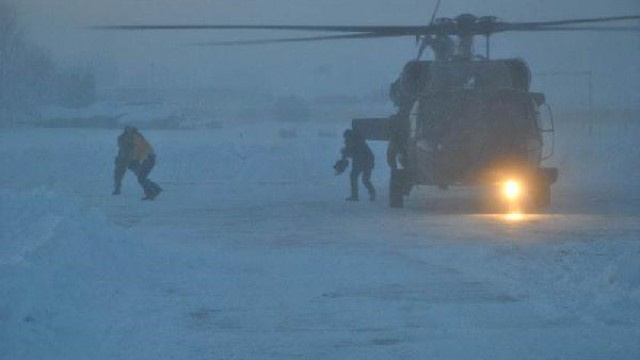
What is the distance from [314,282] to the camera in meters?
11.0

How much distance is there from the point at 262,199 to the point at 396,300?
43.9ft

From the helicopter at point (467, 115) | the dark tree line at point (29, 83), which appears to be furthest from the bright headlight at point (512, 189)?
the dark tree line at point (29, 83)

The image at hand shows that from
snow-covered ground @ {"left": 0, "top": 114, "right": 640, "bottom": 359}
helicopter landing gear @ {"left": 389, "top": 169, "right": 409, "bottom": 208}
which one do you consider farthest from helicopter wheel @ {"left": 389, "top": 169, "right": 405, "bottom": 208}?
snow-covered ground @ {"left": 0, "top": 114, "right": 640, "bottom": 359}

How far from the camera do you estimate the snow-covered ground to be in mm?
7965

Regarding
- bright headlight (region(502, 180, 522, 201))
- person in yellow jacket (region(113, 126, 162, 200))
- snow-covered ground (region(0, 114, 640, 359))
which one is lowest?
snow-covered ground (region(0, 114, 640, 359))

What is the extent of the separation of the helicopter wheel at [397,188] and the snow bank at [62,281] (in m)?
8.47

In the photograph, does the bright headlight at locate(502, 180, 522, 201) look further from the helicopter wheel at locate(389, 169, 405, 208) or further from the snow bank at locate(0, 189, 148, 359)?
the snow bank at locate(0, 189, 148, 359)

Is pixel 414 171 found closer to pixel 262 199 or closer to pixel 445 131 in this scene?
pixel 445 131

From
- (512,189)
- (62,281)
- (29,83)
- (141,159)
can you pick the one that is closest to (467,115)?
(512,189)

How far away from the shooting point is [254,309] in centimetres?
961

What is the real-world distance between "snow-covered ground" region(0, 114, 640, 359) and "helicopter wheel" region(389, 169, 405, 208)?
0.97 ft

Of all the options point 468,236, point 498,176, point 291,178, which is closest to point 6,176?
point 291,178

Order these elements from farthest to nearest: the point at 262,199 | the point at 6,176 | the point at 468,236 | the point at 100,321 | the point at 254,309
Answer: the point at 6,176
the point at 262,199
the point at 468,236
the point at 254,309
the point at 100,321

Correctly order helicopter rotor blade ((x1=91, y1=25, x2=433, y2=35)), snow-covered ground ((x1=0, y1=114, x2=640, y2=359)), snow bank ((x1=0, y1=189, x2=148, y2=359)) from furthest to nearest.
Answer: helicopter rotor blade ((x1=91, y1=25, x2=433, y2=35)) < snow-covered ground ((x1=0, y1=114, x2=640, y2=359)) < snow bank ((x1=0, y1=189, x2=148, y2=359))
